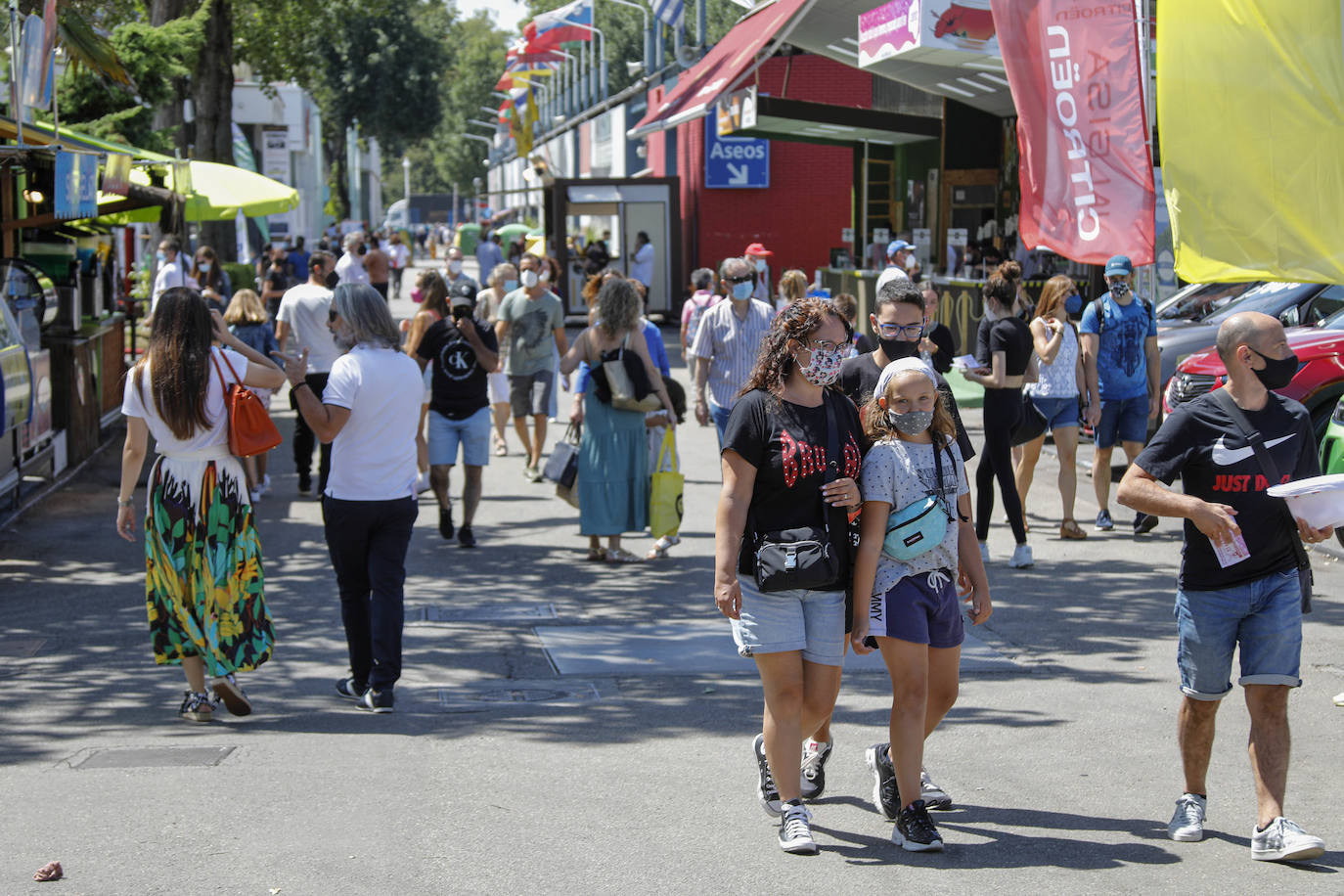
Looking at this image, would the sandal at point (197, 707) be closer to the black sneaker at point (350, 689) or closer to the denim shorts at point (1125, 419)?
the black sneaker at point (350, 689)

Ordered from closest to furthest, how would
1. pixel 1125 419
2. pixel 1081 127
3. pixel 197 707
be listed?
pixel 197 707 → pixel 1081 127 → pixel 1125 419

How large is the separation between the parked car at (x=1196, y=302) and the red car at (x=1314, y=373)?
268cm

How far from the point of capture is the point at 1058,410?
408 inches

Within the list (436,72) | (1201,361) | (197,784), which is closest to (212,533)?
(197,784)

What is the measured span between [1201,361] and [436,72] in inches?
2210

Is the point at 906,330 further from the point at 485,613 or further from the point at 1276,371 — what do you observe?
the point at 485,613

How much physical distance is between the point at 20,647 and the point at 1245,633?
5996 mm

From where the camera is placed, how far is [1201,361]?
11508 millimetres

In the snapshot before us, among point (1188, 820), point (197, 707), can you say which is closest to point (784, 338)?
point (1188, 820)

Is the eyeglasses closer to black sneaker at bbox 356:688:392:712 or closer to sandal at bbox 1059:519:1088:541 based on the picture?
black sneaker at bbox 356:688:392:712

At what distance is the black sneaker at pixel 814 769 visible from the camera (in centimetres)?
538

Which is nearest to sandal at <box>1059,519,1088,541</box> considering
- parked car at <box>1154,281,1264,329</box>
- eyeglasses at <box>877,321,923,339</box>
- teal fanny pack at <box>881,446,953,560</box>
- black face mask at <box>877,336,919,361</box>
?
parked car at <box>1154,281,1264,329</box>

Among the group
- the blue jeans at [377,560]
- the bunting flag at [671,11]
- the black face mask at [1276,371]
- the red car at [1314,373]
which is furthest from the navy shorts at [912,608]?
the bunting flag at [671,11]

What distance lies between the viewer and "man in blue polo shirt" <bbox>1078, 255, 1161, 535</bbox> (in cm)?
1034
